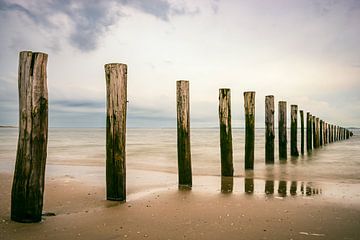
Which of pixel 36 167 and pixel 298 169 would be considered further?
pixel 298 169

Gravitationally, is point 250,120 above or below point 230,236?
above

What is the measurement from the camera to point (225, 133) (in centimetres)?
909

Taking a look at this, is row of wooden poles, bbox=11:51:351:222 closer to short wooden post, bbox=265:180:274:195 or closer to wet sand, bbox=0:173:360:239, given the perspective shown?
wet sand, bbox=0:173:360:239

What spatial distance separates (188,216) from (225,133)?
4.60 metres

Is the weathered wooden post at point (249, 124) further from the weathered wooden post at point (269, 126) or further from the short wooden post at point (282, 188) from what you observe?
the short wooden post at point (282, 188)

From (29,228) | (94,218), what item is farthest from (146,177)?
(29,228)

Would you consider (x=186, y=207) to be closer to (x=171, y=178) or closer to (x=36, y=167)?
(x=36, y=167)

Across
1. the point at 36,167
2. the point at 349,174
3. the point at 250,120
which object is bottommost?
the point at 349,174

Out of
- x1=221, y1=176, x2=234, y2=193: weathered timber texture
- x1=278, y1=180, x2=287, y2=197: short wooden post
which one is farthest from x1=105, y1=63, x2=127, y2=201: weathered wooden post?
x1=278, y1=180, x2=287, y2=197: short wooden post

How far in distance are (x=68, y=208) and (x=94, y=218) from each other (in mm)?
832

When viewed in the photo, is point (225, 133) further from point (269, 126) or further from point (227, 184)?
point (269, 126)

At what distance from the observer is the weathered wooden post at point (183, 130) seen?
24.5 feet

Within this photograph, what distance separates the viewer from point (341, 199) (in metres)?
6.05

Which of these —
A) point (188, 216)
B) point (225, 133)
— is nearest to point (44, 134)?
point (188, 216)
